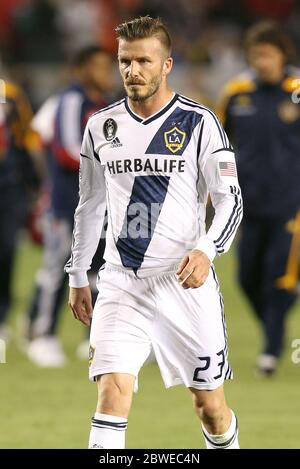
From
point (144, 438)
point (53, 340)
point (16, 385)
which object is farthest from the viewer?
point (53, 340)

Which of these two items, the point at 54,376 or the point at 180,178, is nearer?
the point at 180,178

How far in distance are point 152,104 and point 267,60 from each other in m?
3.69

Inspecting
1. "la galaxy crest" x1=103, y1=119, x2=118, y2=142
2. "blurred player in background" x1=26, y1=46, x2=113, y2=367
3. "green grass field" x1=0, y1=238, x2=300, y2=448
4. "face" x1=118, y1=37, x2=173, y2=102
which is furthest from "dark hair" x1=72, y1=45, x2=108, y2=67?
"face" x1=118, y1=37, x2=173, y2=102

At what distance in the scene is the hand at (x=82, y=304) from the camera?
622 centimetres

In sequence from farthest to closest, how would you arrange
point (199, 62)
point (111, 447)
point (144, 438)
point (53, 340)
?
1. point (199, 62)
2. point (53, 340)
3. point (144, 438)
4. point (111, 447)

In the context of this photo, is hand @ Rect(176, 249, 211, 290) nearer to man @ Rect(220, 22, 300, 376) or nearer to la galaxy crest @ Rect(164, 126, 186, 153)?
la galaxy crest @ Rect(164, 126, 186, 153)

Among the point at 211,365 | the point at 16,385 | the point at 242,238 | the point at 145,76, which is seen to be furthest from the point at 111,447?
the point at 242,238

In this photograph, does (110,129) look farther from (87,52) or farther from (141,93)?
(87,52)

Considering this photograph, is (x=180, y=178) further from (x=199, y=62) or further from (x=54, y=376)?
(x=199, y=62)

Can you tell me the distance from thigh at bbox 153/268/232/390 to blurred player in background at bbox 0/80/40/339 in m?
5.22

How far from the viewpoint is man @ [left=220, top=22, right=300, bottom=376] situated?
9766 millimetres

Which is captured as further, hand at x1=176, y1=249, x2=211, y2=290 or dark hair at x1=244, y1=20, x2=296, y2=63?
dark hair at x1=244, y1=20, x2=296, y2=63

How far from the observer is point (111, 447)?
5.77m

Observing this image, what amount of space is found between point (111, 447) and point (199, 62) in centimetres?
928
